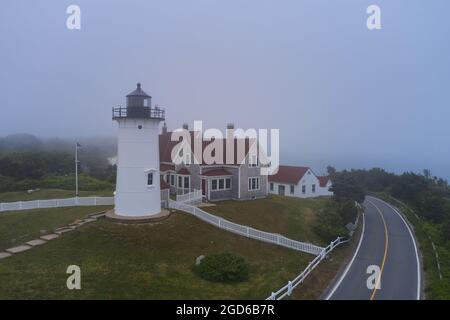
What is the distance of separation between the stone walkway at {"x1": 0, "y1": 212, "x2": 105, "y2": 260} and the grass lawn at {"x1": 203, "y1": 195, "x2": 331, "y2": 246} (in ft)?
27.8

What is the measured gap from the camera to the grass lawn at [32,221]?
63.9 ft

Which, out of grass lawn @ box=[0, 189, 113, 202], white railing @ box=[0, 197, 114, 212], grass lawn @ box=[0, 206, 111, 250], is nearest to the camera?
grass lawn @ box=[0, 206, 111, 250]

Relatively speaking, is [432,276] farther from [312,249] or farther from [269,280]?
[269,280]

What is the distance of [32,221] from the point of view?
22078 millimetres

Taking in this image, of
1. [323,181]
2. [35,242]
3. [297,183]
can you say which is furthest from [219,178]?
[323,181]

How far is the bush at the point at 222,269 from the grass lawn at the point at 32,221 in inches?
396

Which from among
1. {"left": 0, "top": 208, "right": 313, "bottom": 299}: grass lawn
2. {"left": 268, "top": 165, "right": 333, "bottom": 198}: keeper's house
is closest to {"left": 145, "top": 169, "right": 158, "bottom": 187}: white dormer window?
{"left": 0, "top": 208, "right": 313, "bottom": 299}: grass lawn

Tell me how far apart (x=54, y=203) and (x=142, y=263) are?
12257 millimetres

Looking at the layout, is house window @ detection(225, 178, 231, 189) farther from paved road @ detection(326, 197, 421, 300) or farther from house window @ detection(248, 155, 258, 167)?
paved road @ detection(326, 197, 421, 300)

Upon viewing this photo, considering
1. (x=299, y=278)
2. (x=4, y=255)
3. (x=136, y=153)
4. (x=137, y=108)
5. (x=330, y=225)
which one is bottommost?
(x=299, y=278)

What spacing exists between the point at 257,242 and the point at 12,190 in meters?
28.2

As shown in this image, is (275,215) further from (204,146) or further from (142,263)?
(142,263)

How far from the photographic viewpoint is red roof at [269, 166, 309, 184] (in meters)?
42.6
